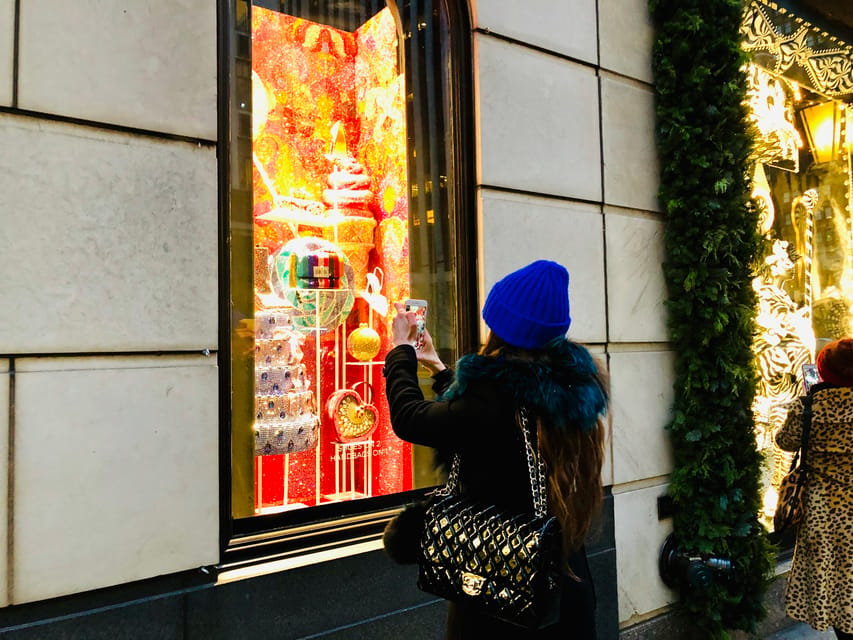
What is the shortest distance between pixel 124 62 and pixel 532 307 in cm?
178

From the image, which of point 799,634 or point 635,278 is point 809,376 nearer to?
point 635,278

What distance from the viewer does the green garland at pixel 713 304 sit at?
13.1 feet

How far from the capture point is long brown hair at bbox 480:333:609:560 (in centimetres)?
187

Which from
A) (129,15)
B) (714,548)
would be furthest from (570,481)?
(714,548)

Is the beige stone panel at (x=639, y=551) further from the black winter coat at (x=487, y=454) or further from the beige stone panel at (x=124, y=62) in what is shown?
the beige stone panel at (x=124, y=62)

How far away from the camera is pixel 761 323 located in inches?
197

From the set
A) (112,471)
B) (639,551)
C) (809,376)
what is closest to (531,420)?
(112,471)

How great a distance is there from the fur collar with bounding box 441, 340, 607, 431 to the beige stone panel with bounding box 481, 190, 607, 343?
1549 millimetres

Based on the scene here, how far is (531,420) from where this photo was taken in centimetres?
188

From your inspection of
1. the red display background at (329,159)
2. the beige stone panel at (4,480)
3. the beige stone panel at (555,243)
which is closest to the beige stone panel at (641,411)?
the beige stone panel at (555,243)

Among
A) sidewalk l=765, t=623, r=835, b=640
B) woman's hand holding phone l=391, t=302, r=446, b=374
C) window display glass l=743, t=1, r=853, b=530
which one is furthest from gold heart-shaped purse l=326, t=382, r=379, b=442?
sidewalk l=765, t=623, r=835, b=640

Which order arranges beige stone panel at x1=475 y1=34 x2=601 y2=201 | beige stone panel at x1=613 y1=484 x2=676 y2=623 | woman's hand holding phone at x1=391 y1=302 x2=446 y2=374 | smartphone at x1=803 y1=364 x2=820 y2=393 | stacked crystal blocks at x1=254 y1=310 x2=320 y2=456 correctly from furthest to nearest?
1. smartphone at x1=803 y1=364 x2=820 y2=393
2. beige stone panel at x1=613 y1=484 x2=676 y2=623
3. beige stone panel at x1=475 y1=34 x2=601 y2=201
4. stacked crystal blocks at x1=254 y1=310 x2=320 y2=456
5. woman's hand holding phone at x1=391 y1=302 x2=446 y2=374

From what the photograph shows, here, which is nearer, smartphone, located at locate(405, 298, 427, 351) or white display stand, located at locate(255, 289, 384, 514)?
smartphone, located at locate(405, 298, 427, 351)

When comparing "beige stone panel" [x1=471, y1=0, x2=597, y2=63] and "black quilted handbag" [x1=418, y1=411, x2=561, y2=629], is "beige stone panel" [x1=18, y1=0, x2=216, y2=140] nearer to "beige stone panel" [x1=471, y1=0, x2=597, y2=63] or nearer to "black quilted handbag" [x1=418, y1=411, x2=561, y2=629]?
"beige stone panel" [x1=471, y1=0, x2=597, y2=63]
